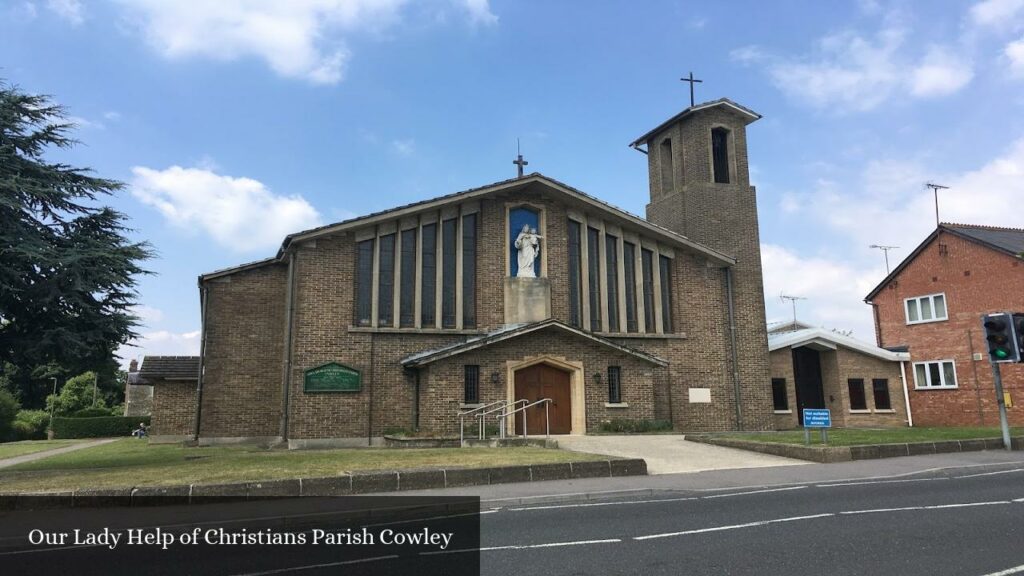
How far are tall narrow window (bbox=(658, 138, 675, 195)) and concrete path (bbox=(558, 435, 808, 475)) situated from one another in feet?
39.2

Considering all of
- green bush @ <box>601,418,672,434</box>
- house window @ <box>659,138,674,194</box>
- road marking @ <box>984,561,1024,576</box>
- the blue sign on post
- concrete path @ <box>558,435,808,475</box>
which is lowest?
road marking @ <box>984,561,1024,576</box>

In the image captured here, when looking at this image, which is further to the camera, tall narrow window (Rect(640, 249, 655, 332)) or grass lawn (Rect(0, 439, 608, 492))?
tall narrow window (Rect(640, 249, 655, 332))

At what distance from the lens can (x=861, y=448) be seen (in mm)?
15383

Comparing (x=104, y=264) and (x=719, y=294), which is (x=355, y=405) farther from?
(x=719, y=294)

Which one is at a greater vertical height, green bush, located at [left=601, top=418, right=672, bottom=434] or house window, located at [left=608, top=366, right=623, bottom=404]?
house window, located at [left=608, top=366, right=623, bottom=404]

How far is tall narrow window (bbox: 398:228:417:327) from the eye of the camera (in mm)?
22344

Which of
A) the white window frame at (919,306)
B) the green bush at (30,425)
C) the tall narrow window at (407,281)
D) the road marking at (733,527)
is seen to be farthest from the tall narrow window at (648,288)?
the green bush at (30,425)

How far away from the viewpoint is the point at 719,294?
25594mm

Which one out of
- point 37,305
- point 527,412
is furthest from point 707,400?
point 37,305

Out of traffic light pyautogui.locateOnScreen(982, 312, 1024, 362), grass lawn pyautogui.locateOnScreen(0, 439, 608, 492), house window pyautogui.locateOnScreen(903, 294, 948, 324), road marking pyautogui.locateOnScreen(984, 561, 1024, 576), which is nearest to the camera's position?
road marking pyautogui.locateOnScreen(984, 561, 1024, 576)

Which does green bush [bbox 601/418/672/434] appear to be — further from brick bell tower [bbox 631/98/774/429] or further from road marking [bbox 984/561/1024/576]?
road marking [bbox 984/561/1024/576]

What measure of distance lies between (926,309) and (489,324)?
70.6ft

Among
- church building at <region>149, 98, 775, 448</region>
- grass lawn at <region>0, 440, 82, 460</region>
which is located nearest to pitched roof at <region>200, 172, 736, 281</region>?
church building at <region>149, 98, 775, 448</region>

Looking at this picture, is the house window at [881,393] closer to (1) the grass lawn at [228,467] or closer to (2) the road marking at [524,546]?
(1) the grass lawn at [228,467]
